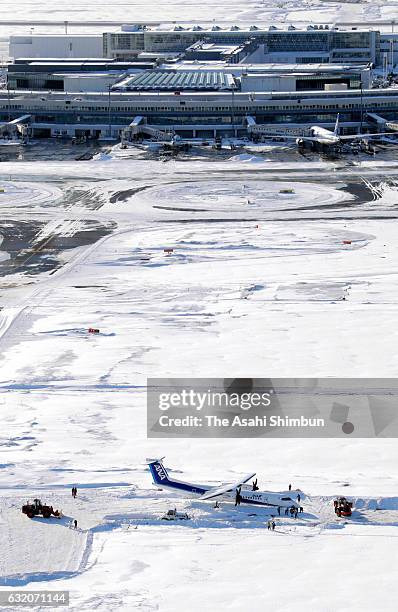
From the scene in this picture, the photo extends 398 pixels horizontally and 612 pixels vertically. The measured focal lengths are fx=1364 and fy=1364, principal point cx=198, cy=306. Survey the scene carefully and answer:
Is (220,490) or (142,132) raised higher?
(142,132)

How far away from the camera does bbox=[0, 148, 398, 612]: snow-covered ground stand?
41469 millimetres

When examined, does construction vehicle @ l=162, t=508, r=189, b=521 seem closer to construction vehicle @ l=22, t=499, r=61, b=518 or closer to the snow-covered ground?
the snow-covered ground

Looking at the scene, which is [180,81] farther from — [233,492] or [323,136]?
[233,492]

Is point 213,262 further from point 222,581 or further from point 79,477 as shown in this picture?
point 222,581

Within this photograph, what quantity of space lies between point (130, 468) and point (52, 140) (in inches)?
3944

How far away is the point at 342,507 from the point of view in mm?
45906

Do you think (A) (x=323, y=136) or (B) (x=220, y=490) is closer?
(B) (x=220, y=490)

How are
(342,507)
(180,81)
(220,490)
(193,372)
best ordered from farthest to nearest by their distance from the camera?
(180,81) → (193,372) → (220,490) → (342,507)

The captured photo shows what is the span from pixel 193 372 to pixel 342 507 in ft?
56.7

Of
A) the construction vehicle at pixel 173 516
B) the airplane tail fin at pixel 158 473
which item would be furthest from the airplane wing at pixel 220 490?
the airplane tail fin at pixel 158 473

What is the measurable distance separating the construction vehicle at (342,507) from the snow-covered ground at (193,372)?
19.2 inches

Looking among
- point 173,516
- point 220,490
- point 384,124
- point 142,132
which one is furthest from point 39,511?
point 384,124

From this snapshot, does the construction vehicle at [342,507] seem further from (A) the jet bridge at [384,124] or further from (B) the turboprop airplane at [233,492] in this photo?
(A) the jet bridge at [384,124]

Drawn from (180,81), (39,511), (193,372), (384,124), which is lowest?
(39,511)
